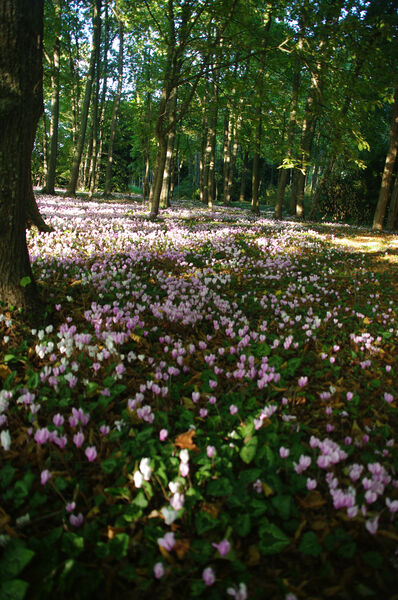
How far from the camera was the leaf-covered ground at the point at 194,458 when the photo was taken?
176 centimetres

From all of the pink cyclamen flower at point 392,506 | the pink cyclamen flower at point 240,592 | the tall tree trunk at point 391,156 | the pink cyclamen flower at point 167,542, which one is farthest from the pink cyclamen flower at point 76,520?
the tall tree trunk at point 391,156

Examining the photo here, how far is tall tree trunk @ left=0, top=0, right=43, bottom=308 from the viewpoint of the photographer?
342 cm

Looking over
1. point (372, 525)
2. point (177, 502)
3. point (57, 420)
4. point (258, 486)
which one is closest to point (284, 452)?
point (258, 486)

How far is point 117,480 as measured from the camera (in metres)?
2.23

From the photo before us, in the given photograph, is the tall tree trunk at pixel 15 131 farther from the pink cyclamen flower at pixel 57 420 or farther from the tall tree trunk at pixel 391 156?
the tall tree trunk at pixel 391 156

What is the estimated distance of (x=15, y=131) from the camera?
11.9 ft

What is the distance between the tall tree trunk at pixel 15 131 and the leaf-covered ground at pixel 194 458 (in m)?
0.57

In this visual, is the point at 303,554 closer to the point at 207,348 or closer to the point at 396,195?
the point at 207,348

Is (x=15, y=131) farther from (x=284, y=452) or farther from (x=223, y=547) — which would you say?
(x=223, y=547)

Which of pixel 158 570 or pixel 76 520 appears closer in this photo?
pixel 158 570

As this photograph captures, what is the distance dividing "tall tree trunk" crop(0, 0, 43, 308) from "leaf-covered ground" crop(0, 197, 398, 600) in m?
0.57

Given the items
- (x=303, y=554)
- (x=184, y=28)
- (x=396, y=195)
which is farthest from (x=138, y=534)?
(x=396, y=195)

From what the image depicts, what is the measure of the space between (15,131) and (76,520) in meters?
3.92

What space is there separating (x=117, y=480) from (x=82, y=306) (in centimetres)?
313
